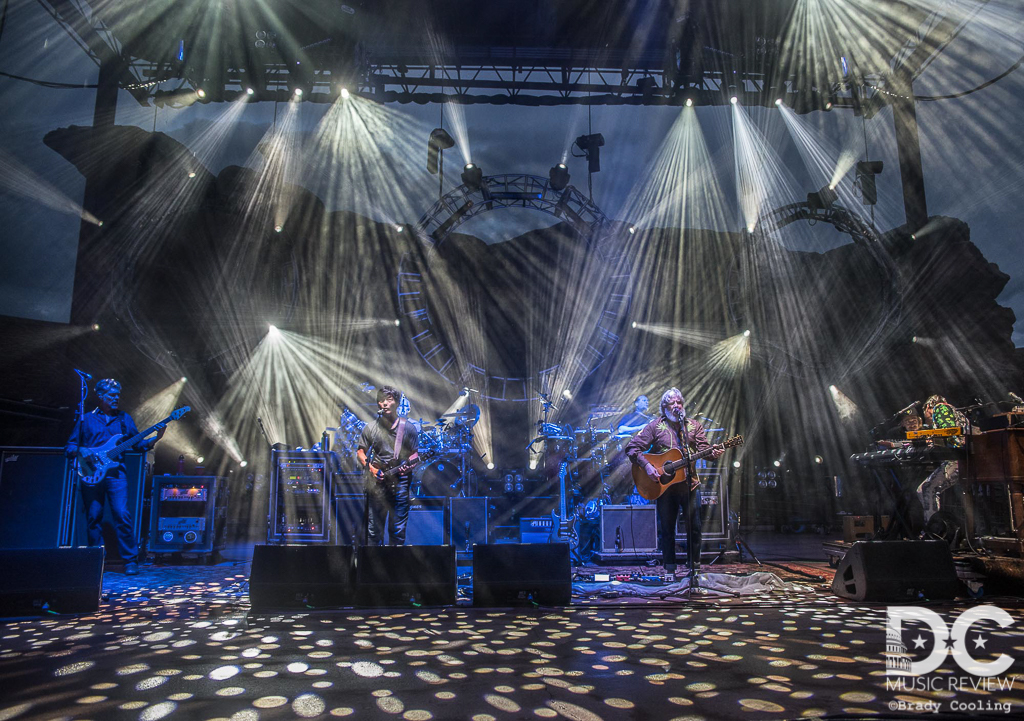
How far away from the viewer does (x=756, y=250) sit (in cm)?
1238

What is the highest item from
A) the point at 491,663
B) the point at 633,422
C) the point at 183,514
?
the point at 633,422

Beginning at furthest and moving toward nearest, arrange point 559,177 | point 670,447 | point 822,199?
point 822,199 → point 559,177 → point 670,447

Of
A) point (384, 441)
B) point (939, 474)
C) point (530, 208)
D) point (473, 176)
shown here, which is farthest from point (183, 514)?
point (939, 474)

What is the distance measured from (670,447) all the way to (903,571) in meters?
2.35

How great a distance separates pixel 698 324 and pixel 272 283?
30.5ft

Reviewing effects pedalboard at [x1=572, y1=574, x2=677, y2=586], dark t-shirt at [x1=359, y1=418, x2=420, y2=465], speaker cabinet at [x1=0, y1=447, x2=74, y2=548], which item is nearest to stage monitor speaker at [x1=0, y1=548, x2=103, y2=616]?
dark t-shirt at [x1=359, y1=418, x2=420, y2=465]

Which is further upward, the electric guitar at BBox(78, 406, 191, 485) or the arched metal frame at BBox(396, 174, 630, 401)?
the arched metal frame at BBox(396, 174, 630, 401)

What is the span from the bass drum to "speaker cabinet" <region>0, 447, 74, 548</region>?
176 inches

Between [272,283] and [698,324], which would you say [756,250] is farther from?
[272,283]

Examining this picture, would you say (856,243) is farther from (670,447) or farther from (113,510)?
(113,510)

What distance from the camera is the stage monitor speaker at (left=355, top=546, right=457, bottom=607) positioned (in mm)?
4406

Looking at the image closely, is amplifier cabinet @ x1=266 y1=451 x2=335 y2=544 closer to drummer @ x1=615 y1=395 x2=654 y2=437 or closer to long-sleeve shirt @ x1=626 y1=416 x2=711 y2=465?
drummer @ x1=615 y1=395 x2=654 y2=437

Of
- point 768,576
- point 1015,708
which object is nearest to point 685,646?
point 1015,708

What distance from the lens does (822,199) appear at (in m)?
11.4
